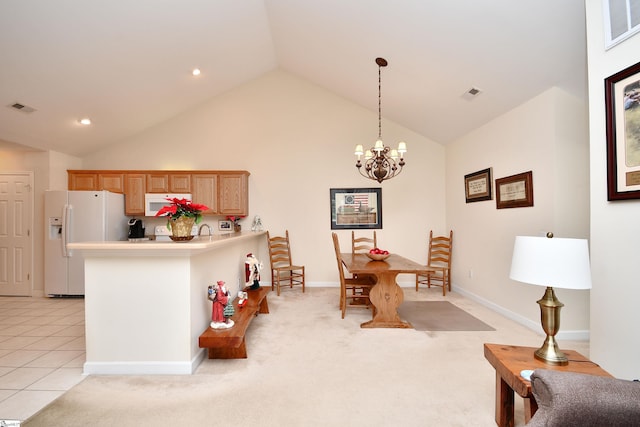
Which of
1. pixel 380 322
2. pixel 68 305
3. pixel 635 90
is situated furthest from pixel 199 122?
pixel 635 90

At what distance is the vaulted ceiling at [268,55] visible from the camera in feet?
8.64

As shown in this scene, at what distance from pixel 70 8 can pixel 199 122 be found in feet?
8.74

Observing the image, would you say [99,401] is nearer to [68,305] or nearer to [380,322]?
[380,322]

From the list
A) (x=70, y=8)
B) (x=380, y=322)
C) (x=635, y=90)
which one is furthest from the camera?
(x=380, y=322)

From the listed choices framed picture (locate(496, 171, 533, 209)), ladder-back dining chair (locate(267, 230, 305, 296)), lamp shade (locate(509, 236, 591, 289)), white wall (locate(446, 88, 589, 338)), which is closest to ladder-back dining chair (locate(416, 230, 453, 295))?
white wall (locate(446, 88, 589, 338))

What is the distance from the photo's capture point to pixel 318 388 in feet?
6.88

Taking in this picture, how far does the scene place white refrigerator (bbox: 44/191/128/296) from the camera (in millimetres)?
4590

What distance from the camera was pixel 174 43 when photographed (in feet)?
11.9

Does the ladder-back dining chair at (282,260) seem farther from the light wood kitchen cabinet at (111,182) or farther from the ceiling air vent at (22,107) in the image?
the ceiling air vent at (22,107)

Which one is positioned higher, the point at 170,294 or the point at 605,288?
the point at 605,288

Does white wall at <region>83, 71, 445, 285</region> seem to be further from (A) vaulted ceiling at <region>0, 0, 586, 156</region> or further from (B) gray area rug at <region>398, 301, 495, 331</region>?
(B) gray area rug at <region>398, 301, 495, 331</region>

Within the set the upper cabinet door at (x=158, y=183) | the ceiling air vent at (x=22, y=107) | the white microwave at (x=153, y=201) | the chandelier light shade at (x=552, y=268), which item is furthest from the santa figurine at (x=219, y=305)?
the ceiling air vent at (x=22, y=107)

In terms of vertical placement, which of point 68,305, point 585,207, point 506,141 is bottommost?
point 68,305

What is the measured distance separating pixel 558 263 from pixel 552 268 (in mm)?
33
